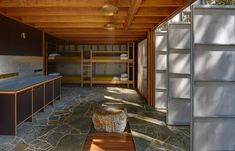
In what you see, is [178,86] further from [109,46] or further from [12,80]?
[109,46]

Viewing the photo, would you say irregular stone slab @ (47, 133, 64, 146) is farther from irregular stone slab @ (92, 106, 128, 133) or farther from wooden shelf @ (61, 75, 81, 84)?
wooden shelf @ (61, 75, 81, 84)

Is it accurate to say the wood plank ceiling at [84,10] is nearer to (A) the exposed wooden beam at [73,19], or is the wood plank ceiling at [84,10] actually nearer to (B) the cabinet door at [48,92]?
(A) the exposed wooden beam at [73,19]

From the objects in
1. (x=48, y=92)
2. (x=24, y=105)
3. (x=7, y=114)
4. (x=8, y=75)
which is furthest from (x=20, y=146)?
(x=48, y=92)

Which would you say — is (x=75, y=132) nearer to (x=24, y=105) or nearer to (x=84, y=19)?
(x=24, y=105)

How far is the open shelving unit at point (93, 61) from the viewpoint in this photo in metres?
10.6

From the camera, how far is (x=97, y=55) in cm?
1160

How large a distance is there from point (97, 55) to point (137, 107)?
604cm

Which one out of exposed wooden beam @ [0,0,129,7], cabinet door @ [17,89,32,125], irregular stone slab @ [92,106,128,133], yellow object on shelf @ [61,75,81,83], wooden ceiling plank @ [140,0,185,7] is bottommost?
irregular stone slab @ [92,106,128,133]

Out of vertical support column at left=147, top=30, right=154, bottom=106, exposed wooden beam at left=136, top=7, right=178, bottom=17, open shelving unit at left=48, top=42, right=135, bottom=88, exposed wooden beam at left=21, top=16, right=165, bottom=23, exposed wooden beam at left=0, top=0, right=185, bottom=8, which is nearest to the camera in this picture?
exposed wooden beam at left=0, top=0, right=185, bottom=8

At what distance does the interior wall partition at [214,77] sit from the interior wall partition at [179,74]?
1461 mm

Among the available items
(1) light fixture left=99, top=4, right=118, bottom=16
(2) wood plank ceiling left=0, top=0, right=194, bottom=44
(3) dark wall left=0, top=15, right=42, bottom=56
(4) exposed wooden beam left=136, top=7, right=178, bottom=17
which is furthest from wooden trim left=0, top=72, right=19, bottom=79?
(4) exposed wooden beam left=136, top=7, right=178, bottom=17

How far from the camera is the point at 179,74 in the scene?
4.55m

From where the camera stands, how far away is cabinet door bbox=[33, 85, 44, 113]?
4.81m

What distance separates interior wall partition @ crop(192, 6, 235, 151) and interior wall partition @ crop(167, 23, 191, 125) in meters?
1.46
